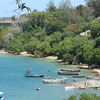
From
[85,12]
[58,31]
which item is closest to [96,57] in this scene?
[58,31]

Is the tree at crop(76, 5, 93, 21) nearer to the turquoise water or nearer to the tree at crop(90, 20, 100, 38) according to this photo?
the tree at crop(90, 20, 100, 38)

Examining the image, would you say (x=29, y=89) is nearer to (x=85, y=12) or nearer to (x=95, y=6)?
(x=95, y=6)

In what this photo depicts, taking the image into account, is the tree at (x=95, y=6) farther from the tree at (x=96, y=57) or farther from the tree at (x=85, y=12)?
the tree at (x=96, y=57)

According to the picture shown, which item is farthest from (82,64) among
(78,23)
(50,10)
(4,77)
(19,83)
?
(50,10)

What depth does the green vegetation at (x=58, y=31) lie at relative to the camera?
2896 inches

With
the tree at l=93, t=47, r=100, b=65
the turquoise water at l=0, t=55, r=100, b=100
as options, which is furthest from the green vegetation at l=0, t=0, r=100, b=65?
the turquoise water at l=0, t=55, r=100, b=100

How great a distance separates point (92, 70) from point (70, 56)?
10.2 meters

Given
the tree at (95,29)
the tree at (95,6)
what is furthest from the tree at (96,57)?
the tree at (95,6)

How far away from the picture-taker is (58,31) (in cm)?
9012

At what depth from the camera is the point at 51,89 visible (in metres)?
40.9

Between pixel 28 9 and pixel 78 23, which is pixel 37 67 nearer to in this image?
pixel 78 23

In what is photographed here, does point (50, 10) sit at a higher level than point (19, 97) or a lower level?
higher

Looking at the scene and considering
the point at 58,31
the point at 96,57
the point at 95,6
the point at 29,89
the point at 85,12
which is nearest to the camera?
the point at 29,89

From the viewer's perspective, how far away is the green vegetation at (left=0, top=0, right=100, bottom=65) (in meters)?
73.6
